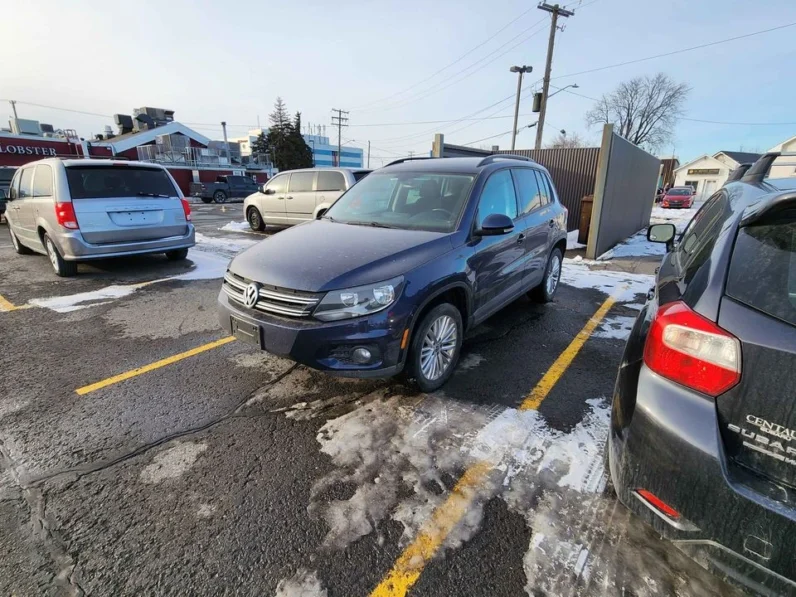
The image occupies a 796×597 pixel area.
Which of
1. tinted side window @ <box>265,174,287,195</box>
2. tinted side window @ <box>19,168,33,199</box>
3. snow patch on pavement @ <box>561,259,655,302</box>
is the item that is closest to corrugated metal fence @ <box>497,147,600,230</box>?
snow patch on pavement @ <box>561,259,655,302</box>

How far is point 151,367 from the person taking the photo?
3602 millimetres

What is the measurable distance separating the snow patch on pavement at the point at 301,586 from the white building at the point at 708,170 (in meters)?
65.1

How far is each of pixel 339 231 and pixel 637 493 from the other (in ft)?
9.08

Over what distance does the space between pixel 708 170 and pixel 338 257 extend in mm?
70017

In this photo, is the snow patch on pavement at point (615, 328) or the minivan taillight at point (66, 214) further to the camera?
the minivan taillight at point (66, 214)

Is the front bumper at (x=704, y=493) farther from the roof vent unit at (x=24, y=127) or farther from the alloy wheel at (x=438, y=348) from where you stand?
the roof vent unit at (x=24, y=127)

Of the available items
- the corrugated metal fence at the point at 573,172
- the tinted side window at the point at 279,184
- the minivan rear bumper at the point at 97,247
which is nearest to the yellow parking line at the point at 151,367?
the minivan rear bumper at the point at 97,247

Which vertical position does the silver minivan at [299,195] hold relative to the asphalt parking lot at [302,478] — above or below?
above

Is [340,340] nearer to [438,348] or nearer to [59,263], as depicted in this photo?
[438,348]

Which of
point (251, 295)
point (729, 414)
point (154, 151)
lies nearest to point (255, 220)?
point (251, 295)

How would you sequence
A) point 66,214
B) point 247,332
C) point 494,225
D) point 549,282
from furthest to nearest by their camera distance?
point 66,214 → point 549,282 → point 494,225 → point 247,332

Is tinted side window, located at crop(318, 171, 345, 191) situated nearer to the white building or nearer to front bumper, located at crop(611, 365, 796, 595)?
front bumper, located at crop(611, 365, 796, 595)

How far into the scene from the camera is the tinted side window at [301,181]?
10.7 meters

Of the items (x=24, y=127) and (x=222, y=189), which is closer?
(x=222, y=189)
